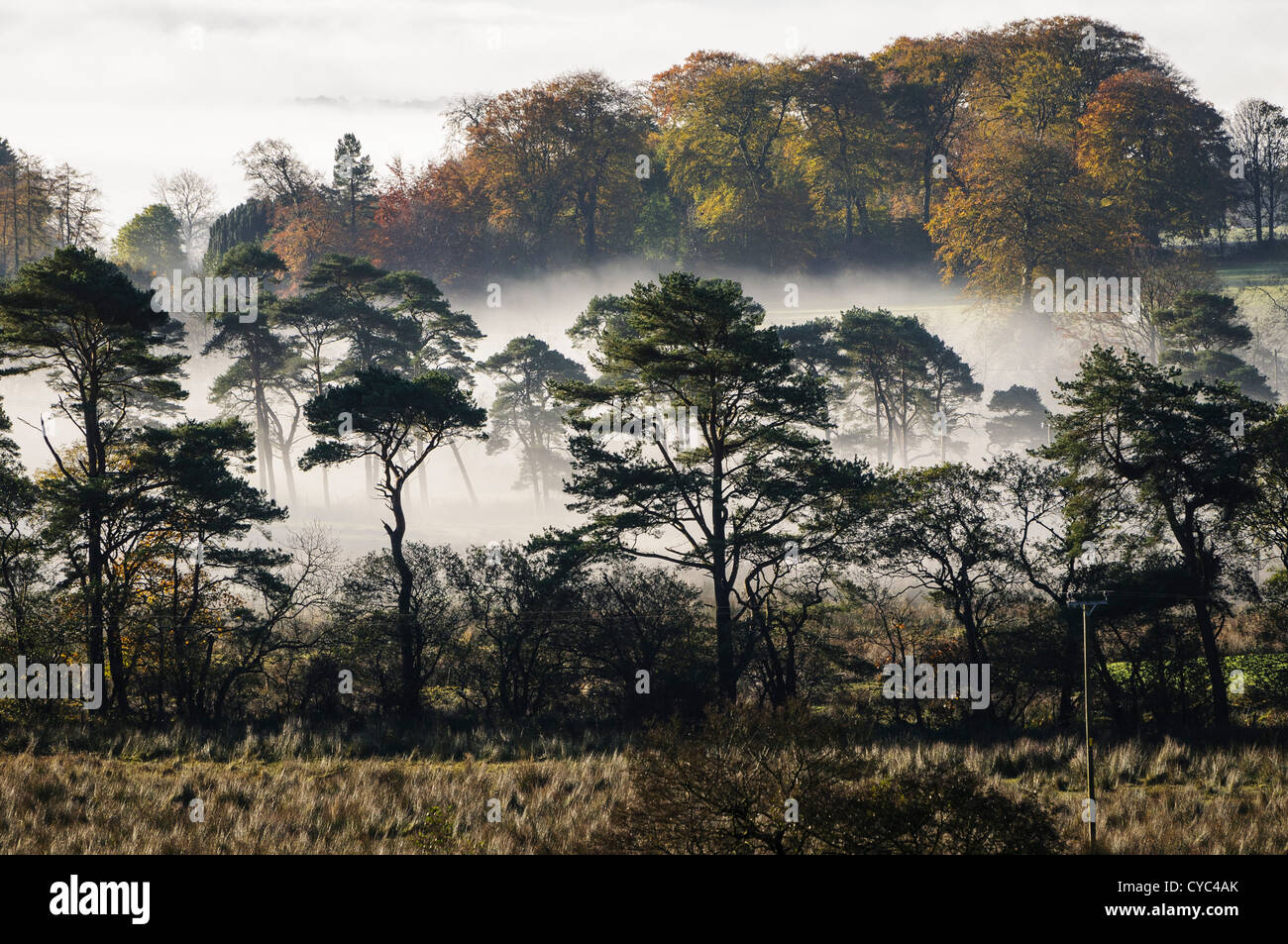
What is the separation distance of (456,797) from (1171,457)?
2133cm

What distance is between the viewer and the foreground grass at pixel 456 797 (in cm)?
1670

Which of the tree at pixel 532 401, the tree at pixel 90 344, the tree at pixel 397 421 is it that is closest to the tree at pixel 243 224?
the tree at pixel 532 401

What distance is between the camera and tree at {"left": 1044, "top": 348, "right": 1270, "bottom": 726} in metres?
28.0

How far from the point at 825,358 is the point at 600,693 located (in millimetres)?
25966

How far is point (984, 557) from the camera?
29.6 metres

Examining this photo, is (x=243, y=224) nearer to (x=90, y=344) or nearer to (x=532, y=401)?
(x=532, y=401)

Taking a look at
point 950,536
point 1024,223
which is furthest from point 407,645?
point 1024,223

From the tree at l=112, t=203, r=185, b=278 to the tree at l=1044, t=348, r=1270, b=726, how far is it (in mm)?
95594

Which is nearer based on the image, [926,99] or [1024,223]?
[1024,223]

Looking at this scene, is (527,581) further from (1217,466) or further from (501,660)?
(1217,466)

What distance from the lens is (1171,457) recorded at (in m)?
28.1

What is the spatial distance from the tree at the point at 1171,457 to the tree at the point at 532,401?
107 feet

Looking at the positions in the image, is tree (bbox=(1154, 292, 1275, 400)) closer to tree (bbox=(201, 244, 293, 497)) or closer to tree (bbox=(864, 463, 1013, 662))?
tree (bbox=(864, 463, 1013, 662))

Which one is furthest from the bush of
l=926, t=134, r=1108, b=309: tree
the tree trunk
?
l=926, t=134, r=1108, b=309: tree
